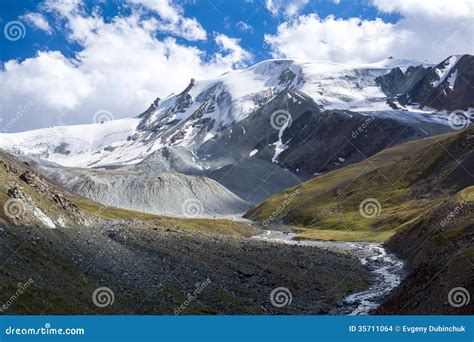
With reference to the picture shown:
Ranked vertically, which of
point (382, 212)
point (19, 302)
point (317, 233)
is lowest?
point (19, 302)

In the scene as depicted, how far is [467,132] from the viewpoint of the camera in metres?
185

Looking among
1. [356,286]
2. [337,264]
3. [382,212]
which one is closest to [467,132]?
[382,212]

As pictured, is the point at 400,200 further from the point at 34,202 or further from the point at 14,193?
the point at 14,193

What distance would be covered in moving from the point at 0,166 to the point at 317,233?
106606mm

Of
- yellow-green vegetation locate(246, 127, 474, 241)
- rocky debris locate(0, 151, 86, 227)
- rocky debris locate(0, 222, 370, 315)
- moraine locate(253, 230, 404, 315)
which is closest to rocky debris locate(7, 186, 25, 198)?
rocky debris locate(0, 151, 86, 227)

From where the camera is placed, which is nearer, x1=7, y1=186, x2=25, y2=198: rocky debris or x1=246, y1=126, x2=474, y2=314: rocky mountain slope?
x1=246, y1=126, x2=474, y2=314: rocky mountain slope

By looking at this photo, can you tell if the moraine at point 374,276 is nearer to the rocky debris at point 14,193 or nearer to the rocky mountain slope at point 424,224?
the rocky mountain slope at point 424,224

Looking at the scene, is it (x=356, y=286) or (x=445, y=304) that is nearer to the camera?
(x=445, y=304)

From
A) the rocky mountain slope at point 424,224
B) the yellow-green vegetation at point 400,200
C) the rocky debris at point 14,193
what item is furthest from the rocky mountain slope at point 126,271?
the yellow-green vegetation at point 400,200

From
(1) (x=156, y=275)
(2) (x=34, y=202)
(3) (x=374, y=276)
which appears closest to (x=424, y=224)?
(3) (x=374, y=276)

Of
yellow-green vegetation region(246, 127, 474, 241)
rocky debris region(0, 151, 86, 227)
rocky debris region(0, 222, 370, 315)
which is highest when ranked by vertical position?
yellow-green vegetation region(246, 127, 474, 241)

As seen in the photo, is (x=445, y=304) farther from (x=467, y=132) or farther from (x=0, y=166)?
(x=467, y=132)

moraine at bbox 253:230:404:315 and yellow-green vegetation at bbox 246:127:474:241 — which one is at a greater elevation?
yellow-green vegetation at bbox 246:127:474:241

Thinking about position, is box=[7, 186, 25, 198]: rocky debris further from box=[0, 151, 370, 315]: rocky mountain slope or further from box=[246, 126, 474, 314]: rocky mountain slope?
box=[246, 126, 474, 314]: rocky mountain slope
